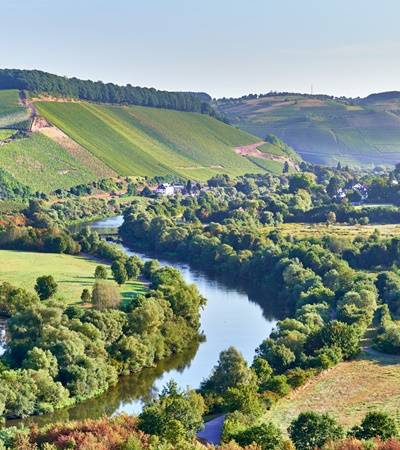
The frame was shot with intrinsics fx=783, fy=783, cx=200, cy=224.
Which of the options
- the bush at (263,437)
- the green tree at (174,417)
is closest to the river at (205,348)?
the green tree at (174,417)

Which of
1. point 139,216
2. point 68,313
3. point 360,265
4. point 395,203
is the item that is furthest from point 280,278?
point 395,203

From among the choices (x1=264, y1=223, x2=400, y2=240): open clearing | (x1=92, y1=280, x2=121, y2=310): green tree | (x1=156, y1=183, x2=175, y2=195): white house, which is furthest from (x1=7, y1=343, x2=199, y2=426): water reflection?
(x1=156, y1=183, x2=175, y2=195): white house

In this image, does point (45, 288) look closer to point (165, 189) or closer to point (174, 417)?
point (174, 417)

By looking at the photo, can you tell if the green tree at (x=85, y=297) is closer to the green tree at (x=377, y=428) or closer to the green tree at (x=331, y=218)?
the green tree at (x=377, y=428)

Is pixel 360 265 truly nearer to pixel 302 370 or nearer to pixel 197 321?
pixel 197 321

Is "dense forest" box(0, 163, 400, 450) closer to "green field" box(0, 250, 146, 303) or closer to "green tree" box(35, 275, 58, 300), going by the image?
"green tree" box(35, 275, 58, 300)

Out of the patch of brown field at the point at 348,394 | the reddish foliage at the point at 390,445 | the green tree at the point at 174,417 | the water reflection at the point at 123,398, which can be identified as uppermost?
the reddish foliage at the point at 390,445

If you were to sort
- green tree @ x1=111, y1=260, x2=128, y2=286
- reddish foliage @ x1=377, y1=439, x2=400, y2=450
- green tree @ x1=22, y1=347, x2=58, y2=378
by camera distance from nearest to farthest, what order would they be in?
1. reddish foliage @ x1=377, y1=439, x2=400, y2=450
2. green tree @ x1=22, y1=347, x2=58, y2=378
3. green tree @ x1=111, y1=260, x2=128, y2=286

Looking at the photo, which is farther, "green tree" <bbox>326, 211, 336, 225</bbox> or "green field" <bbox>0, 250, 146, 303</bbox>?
"green tree" <bbox>326, 211, 336, 225</bbox>
